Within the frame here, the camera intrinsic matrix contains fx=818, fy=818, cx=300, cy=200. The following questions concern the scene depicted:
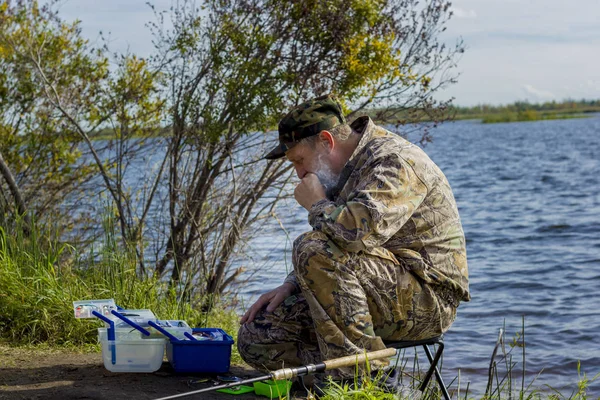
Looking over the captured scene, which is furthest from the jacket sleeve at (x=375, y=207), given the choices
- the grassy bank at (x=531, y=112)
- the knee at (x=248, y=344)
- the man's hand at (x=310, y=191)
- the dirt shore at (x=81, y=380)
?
the grassy bank at (x=531, y=112)

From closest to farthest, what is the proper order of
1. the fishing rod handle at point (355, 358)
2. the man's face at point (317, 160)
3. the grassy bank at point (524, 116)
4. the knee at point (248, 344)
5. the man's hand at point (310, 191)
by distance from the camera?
A: the fishing rod handle at point (355, 358) < the man's hand at point (310, 191) < the man's face at point (317, 160) < the knee at point (248, 344) < the grassy bank at point (524, 116)

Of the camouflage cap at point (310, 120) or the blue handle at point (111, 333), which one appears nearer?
the camouflage cap at point (310, 120)

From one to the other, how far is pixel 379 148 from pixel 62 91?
4604 millimetres

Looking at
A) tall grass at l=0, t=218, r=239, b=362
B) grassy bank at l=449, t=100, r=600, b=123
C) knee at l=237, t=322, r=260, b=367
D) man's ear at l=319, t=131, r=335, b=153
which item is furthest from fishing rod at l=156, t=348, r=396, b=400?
grassy bank at l=449, t=100, r=600, b=123

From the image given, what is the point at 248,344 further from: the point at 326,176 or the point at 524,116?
the point at 524,116

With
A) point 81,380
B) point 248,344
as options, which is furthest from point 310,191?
point 81,380

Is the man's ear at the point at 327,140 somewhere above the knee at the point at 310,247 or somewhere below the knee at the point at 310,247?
above

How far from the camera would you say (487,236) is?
13.7 m

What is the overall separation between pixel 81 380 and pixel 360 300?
1475 mm

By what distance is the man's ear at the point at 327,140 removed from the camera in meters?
3.52

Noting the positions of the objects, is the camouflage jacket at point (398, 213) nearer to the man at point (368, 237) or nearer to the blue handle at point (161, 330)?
the man at point (368, 237)

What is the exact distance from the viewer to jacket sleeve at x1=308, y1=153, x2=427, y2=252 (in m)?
3.16

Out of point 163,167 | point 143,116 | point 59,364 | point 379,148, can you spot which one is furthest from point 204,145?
point 379,148

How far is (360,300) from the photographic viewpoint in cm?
327
